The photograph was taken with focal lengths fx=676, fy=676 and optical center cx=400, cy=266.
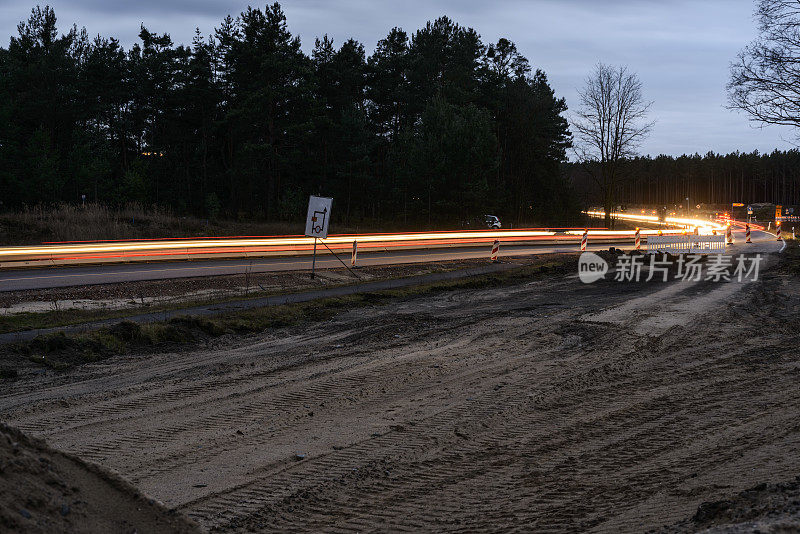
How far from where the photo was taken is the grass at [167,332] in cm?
1207

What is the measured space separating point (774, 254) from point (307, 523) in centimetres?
3693

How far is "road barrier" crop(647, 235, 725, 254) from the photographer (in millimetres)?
36375

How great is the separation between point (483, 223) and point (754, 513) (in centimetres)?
5758

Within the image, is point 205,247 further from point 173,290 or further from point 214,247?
point 173,290

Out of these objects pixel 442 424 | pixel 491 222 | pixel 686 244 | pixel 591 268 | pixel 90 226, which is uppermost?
pixel 491 222

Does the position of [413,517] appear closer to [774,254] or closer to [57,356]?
[57,356]

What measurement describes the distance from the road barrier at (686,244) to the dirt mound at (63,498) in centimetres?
3461

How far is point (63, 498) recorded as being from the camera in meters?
4.57

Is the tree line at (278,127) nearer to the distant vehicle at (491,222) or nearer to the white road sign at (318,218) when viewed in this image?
the distant vehicle at (491,222)

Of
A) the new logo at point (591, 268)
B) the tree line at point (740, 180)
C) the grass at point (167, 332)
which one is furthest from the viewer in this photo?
the tree line at point (740, 180)

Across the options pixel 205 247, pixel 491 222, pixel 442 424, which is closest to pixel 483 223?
pixel 491 222

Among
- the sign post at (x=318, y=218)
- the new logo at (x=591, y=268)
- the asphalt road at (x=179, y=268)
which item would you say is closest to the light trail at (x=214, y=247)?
the asphalt road at (x=179, y=268)

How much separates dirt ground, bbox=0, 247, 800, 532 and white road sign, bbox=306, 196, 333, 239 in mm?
9102

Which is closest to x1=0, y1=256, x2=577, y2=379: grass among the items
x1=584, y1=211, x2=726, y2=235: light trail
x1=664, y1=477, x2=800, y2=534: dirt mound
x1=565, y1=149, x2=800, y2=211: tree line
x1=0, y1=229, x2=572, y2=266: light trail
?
x1=664, y1=477, x2=800, y2=534: dirt mound
